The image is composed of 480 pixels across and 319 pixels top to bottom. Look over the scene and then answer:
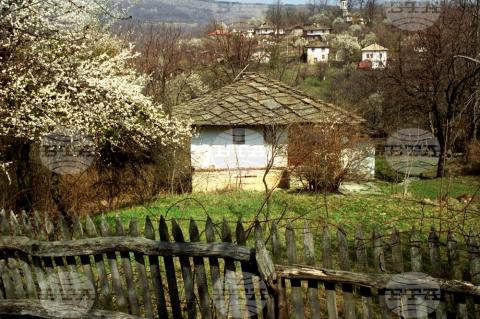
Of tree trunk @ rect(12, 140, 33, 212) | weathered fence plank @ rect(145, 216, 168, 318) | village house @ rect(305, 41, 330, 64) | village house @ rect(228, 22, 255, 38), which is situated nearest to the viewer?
weathered fence plank @ rect(145, 216, 168, 318)

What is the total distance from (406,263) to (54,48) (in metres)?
7.73

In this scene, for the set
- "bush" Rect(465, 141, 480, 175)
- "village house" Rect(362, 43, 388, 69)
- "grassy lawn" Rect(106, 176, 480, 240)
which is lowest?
"bush" Rect(465, 141, 480, 175)

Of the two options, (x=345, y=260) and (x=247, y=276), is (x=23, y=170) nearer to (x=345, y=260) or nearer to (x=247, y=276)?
(x=247, y=276)

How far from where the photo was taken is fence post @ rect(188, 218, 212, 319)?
3434 millimetres

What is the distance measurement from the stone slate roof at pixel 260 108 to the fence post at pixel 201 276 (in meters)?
11.5

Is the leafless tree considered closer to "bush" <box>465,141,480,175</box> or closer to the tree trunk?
"bush" <box>465,141,480,175</box>

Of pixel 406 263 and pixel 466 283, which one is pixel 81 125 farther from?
pixel 466 283

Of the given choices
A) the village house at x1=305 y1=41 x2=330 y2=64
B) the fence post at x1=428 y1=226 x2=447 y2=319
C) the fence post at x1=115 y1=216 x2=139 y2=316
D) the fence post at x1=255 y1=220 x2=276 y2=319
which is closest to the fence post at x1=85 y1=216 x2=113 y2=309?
the fence post at x1=115 y1=216 x2=139 y2=316

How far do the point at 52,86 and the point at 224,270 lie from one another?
263 inches

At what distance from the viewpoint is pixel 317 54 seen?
6288 centimetres

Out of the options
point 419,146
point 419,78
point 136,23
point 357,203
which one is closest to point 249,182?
point 357,203

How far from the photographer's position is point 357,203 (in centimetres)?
1172

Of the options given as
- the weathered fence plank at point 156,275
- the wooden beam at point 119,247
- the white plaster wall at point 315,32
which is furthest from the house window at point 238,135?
the white plaster wall at point 315,32

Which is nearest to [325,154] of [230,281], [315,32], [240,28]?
[230,281]
